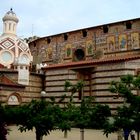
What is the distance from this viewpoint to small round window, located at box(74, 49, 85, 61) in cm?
2827

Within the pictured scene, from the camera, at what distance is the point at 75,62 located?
26125 millimetres

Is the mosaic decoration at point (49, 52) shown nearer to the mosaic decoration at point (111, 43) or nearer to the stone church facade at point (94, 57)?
the stone church facade at point (94, 57)

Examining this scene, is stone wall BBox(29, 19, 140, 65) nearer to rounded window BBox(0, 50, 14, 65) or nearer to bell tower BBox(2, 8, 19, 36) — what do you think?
bell tower BBox(2, 8, 19, 36)

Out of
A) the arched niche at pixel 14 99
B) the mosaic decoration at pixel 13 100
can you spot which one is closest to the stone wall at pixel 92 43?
the arched niche at pixel 14 99

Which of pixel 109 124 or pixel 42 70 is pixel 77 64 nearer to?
pixel 42 70

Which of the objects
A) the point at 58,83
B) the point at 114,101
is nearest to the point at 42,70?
the point at 58,83

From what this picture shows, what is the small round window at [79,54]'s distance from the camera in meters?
28.3

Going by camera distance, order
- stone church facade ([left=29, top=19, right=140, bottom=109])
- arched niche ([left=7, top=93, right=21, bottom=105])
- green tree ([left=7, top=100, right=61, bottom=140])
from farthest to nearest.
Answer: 1. arched niche ([left=7, top=93, right=21, bottom=105])
2. stone church facade ([left=29, top=19, right=140, bottom=109])
3. green tree ([left=7, top=100, right=61, bottom=140])

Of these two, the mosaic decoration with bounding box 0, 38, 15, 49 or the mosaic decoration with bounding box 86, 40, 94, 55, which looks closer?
the mosaic decoration with bounding box 86, 40, 94, 55

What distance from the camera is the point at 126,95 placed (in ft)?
31.1

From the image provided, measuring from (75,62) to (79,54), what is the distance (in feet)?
8.66

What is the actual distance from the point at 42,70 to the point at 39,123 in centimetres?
1763

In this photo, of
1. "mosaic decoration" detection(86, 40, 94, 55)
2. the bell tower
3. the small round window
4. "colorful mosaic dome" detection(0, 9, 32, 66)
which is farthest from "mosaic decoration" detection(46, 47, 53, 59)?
"mosaic decoration" detection(86, 40, 94, 55)

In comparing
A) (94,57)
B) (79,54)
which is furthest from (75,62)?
(79,54)
